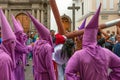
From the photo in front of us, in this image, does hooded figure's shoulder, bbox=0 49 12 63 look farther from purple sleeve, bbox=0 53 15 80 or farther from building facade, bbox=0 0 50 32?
building facade, bbox=0 0 50 32

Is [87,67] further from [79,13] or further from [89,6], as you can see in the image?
[79,13]

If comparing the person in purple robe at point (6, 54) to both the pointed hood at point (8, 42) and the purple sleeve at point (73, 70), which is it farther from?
the purple sleeve at point (73, 70)

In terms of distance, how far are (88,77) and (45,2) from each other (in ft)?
103

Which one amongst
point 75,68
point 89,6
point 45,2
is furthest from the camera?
point 45,2

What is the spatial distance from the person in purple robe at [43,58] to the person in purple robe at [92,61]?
261cm

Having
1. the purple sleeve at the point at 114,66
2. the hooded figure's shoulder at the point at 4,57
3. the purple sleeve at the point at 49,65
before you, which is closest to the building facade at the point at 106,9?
the purple sleeve at the point at 49,65

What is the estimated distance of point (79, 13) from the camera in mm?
36281

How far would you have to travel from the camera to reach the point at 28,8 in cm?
3584

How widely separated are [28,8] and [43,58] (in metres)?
28.5

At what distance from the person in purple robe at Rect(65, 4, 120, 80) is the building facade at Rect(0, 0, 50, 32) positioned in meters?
30.1

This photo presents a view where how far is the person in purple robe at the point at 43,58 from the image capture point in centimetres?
746

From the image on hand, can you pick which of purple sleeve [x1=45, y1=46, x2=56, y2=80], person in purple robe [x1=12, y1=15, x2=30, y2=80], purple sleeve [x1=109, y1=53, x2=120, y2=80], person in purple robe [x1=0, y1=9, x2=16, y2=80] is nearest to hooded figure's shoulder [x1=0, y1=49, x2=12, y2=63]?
person in purple robe [x1=0, y1=9, x2=16, y2=80]

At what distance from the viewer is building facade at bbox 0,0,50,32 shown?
116 ft

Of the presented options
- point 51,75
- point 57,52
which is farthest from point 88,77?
point 57,52
